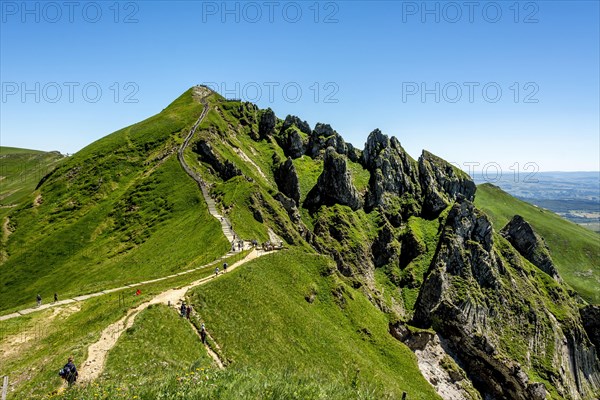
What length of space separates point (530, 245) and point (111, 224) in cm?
15512

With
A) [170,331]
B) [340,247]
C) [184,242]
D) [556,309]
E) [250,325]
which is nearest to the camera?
[170,331]

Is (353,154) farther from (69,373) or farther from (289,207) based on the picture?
(69,373)

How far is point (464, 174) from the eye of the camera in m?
186

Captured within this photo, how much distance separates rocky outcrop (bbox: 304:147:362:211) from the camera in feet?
492

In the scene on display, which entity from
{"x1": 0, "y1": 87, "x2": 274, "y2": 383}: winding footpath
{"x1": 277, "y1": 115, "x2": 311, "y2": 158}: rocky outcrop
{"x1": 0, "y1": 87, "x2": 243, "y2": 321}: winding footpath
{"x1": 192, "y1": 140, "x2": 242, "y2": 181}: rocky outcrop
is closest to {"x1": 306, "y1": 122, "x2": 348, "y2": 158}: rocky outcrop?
A: {"x1": 277, "y1": 115, "x2": 311, "y2": 158}: rocky outcrop

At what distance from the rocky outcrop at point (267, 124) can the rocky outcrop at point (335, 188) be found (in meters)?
51.8

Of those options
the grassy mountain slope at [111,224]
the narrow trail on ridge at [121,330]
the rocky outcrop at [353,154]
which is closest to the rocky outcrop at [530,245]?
the rocky outcrop at [353,154]

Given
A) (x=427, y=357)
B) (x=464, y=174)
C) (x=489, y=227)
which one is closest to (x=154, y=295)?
(x=427, y=357)

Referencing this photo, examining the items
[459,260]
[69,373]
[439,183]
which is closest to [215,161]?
[459,260]

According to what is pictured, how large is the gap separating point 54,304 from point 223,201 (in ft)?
170

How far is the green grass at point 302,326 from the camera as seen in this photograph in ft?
133

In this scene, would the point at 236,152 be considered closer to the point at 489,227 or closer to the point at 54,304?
the point at 489,227

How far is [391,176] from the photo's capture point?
165 m

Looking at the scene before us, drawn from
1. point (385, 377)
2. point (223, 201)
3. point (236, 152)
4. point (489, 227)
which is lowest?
point (385, 377)
